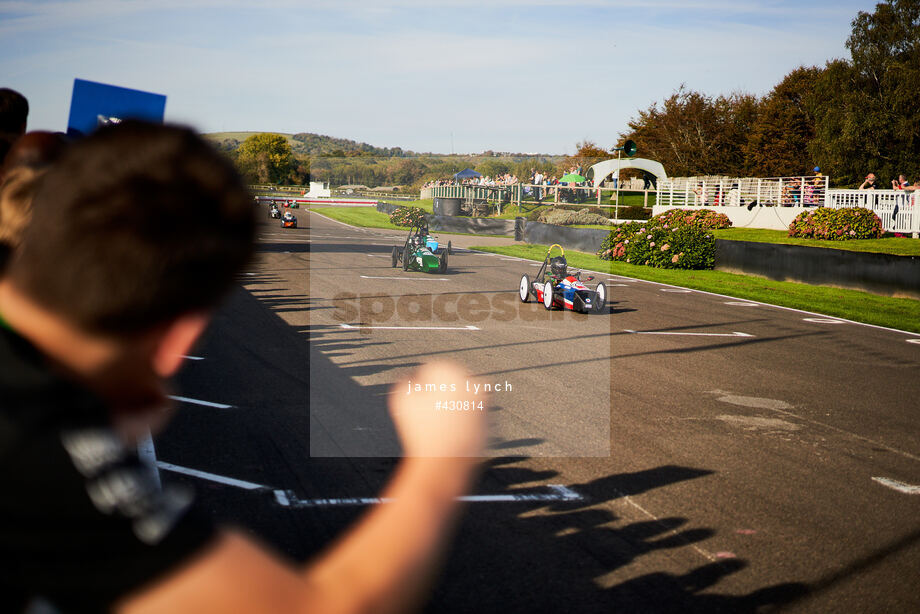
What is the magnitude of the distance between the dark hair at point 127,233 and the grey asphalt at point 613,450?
0.67ft

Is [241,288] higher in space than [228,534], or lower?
lower

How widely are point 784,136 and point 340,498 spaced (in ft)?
194

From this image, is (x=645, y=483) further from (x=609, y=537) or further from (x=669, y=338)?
(x=669, y=338)

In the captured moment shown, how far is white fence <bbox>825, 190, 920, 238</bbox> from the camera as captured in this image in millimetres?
24391

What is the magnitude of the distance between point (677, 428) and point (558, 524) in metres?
2.73

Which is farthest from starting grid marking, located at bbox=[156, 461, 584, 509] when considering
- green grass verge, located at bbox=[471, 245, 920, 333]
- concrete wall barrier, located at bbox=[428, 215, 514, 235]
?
concrete wall barrier, located at bbox=[428, 215, 514, 235]

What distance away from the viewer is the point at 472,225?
38.9 m

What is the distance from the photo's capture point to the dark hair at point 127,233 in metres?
0.97

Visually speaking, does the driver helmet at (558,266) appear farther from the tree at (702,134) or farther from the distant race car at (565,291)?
the tree at (702,134)

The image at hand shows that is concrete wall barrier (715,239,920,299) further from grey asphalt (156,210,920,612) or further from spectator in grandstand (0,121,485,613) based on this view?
spectator in grandstand (0,121,485,613)

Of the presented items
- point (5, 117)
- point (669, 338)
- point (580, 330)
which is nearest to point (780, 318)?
point (669, 338)

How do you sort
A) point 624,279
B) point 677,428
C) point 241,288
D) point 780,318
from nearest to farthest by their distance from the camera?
1. point 677,428
2. point 780,318
3. point 241,288
4. point 624,279

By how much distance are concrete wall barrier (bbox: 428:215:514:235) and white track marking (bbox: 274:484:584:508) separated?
1155 inches

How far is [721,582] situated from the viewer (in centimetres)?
423
